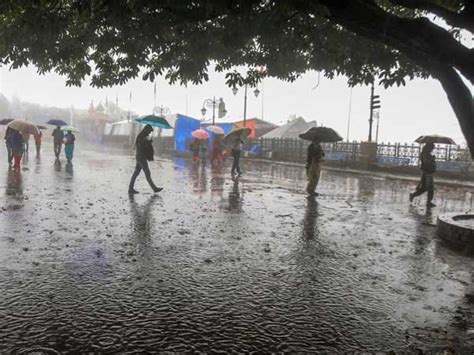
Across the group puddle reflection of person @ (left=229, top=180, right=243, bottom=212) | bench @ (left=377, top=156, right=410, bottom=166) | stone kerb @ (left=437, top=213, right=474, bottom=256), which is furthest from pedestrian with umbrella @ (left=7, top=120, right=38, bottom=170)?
bench @ (left=377, top=156, right=410, bottom=166)

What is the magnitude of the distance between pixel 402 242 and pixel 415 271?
1630mm

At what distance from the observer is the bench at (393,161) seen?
22891 millimetres

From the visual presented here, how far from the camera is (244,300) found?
3.94 m

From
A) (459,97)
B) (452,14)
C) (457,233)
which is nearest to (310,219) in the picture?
(457,233)

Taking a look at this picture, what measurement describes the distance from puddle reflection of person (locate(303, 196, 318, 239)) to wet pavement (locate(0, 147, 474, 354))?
5cm

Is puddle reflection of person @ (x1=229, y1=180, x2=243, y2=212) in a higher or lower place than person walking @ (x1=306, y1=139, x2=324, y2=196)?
lower

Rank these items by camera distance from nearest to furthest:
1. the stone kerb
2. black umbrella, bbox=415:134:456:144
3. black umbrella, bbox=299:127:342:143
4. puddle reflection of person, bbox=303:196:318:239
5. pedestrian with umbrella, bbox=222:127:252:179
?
the stone kerb
puddle reflection of person, bbox=303:196:318:239
black umbrella, bbox=415:134:456:144
black umbrella, bbox=299:127:342:143
pedestrian with umbrella, bbox=222:127:252:179

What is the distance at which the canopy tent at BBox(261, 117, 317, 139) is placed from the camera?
1656 inches

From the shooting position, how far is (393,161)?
76.9 ft

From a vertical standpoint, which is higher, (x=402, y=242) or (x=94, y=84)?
(x=94, y=84)

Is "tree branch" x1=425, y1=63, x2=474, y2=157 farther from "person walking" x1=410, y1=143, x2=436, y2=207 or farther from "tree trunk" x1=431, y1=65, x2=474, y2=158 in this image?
"person walking" x1=410, y1=143, x2=436, y2=207

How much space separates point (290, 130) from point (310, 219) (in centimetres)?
3985

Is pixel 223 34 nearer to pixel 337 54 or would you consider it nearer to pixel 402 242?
pixel 337 54

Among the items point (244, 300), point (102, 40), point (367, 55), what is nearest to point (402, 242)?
point (367, 55)
